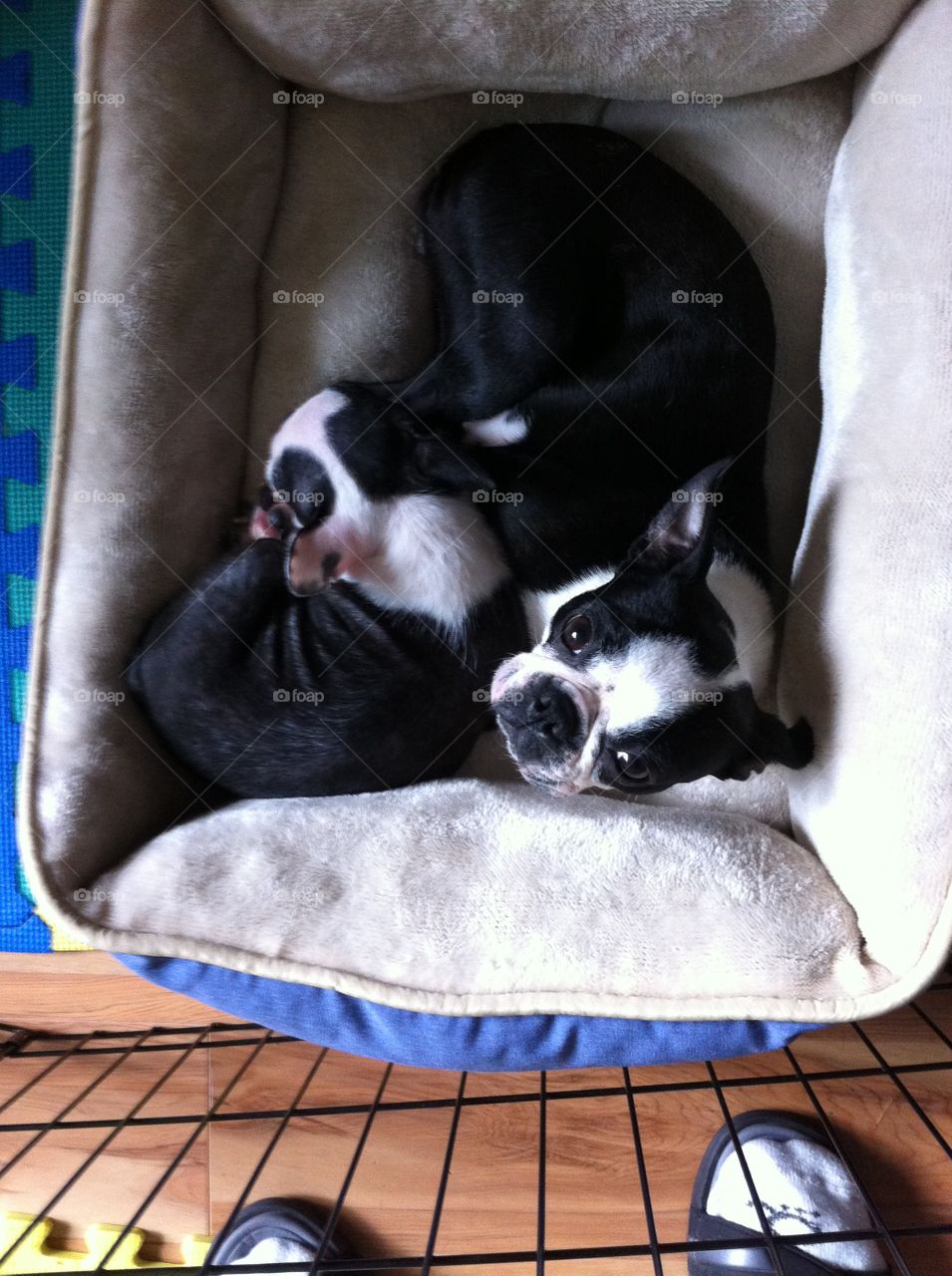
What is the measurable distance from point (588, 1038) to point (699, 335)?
4.32 ft

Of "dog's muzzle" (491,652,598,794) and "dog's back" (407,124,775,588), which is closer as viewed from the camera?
"dog's muzzle" (491,652,598,794)

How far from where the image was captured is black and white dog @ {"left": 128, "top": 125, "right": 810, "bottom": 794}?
1.84 meters

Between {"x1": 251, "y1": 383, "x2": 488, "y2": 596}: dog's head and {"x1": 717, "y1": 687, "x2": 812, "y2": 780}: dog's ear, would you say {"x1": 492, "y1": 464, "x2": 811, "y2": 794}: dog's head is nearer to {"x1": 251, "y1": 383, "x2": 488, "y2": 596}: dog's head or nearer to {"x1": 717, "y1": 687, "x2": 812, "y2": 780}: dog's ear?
{"x1": 717, "y1": 687, "x2": 812, "y2": 780}: dog's ear

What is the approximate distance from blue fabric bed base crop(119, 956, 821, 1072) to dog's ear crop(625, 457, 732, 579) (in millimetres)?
795

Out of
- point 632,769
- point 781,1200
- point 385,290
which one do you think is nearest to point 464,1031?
point 632,769

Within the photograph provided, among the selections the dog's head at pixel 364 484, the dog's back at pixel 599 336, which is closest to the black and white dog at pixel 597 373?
the dog's back at pixel 599 336

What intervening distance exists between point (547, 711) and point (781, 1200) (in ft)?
4.17

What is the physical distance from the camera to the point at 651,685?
1582mm

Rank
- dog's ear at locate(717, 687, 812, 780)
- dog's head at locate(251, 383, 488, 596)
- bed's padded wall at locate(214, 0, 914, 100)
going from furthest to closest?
dog's head at locate(251, 383, 488, 596), bed's padded wall at locate(214, 0, 914, 100), dog's ear at locate(717, 687, 812, 780)

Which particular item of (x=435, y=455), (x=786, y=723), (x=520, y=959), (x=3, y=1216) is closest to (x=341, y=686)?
(x=435, y=455)

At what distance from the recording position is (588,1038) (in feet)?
5.52

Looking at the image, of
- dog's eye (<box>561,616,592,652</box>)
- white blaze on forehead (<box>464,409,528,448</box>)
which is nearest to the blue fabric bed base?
dog's eye (<box>561,616,592,652</box>)

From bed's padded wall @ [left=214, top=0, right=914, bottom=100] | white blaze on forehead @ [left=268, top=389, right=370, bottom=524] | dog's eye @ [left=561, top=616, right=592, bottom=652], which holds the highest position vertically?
bed's padded wall @ [left=214, top=0, right=914, bottom=100]

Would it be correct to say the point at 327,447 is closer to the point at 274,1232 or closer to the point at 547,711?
the point at 547,711
